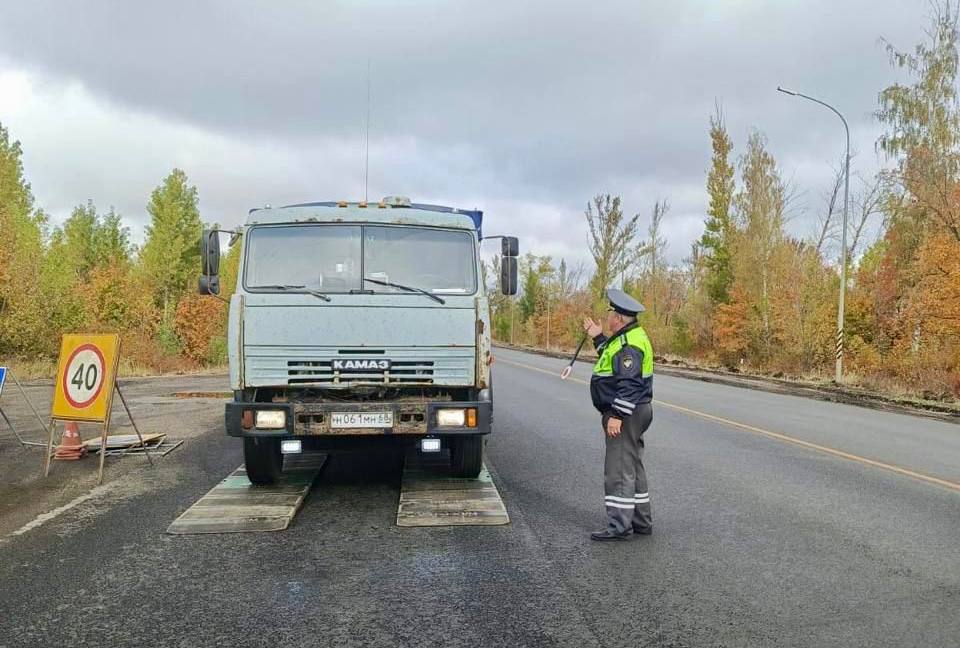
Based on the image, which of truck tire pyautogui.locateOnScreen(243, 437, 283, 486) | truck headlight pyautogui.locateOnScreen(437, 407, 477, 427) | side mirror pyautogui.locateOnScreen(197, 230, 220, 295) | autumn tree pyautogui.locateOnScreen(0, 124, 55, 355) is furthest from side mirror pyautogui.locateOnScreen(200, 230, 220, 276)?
autumn tree pyautogui.locateOnScreen(0, 124, 55, 355)

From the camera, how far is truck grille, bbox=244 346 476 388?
6.05 m

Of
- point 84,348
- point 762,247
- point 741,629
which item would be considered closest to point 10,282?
point 84,348

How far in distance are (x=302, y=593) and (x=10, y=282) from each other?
24.7 metres

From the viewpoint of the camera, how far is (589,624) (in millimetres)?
3607

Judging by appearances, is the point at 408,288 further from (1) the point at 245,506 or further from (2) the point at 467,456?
(1) the point at 245,506

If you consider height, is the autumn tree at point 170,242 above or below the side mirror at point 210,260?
above

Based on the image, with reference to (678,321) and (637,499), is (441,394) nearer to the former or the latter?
(637,499)

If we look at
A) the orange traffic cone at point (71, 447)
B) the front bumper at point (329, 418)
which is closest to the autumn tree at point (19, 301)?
the orange traffic cone at point (71, 447)

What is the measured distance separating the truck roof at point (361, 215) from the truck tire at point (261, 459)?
2005 mm

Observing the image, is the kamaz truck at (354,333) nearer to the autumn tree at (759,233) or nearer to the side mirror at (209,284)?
the side mirror at (209,284)

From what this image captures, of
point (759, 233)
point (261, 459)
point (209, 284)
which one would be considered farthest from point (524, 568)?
point (759, 233)

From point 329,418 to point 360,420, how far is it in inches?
10.0

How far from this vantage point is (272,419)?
19.4ft

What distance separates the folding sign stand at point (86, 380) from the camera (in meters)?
7.34
